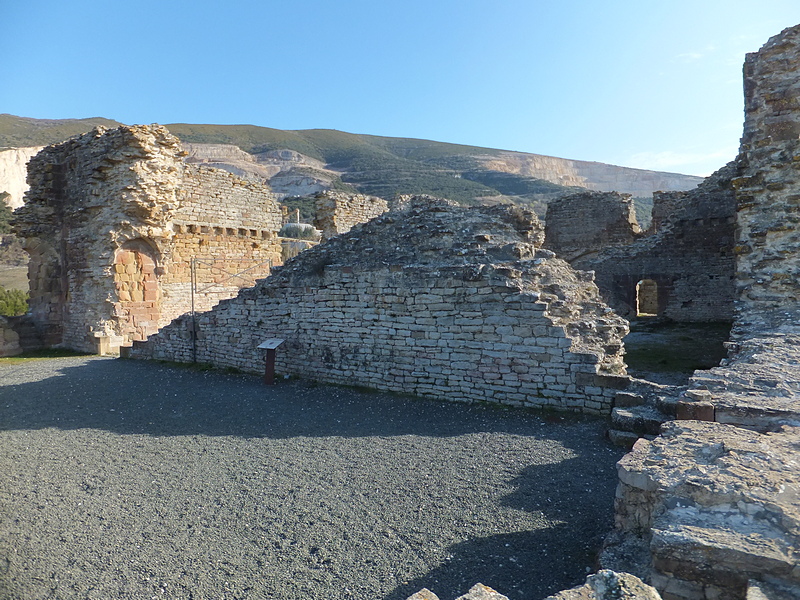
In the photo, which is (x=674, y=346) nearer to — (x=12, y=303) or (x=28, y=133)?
(x=12, y=303)

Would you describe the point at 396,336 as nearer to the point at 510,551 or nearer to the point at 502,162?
the point at 510,551

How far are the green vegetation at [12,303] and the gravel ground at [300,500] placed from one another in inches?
882

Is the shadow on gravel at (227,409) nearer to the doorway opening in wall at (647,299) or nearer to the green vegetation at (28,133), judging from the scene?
the doorway opening in wall at (647,299)

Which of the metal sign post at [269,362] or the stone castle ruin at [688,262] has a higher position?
the stone castle ruin at [688,262]

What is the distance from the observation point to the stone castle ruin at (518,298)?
8.40ft

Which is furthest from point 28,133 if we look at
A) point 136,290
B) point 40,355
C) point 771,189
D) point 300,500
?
point 771,189

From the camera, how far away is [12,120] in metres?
69.6

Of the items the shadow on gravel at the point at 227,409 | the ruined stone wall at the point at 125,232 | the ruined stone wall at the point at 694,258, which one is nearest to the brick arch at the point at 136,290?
the ruined stone wall at the point at 125,232

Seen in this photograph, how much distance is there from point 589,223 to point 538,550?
1866 centimetres

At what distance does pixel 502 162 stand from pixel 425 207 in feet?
303

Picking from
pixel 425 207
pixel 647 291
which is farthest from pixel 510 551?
pixel 647 291

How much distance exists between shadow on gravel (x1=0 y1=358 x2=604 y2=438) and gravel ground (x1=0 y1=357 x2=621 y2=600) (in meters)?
0.05

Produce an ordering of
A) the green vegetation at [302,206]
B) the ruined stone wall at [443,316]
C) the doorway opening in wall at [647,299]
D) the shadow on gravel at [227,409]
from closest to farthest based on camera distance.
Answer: the shadow on gravel at [227,409]
the ruined stone wall at [443,316]
the doorway opening in wall at [647,299]
the green vegetation at [302,206]

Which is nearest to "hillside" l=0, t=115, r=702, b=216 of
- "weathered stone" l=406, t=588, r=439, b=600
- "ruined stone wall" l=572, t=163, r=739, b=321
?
"ruined stone wall" l=572, t=163, r=739, b=321
